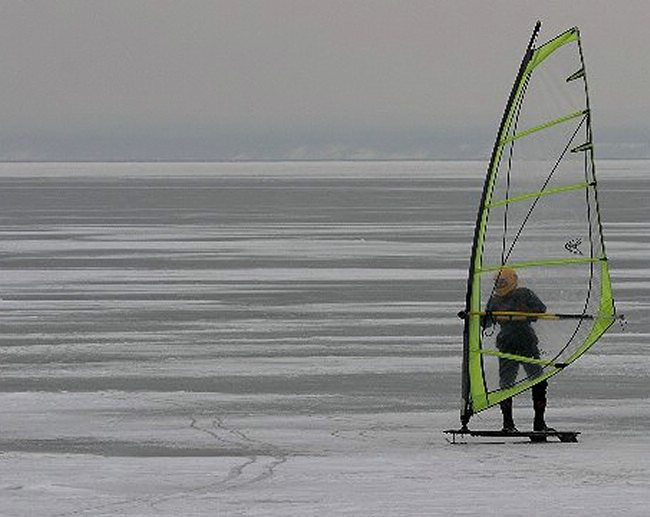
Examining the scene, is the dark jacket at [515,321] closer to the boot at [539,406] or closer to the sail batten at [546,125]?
the boot at [539,406]

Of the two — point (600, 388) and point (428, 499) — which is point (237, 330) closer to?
point (600, 388)

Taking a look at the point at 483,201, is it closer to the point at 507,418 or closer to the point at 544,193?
the point at 544,193

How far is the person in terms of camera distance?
12.8 meters

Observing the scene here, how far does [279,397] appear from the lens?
48.2 ft

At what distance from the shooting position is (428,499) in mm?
10039

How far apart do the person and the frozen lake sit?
0.57 meters

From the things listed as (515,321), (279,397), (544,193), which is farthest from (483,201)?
(279,397)

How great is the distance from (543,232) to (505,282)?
17.7 inches

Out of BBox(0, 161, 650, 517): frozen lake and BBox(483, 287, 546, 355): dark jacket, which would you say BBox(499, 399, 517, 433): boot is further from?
BBox(483, 287, 546, 355): dark jacket

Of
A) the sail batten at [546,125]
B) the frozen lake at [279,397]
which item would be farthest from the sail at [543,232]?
the frozen lake at [279,397]

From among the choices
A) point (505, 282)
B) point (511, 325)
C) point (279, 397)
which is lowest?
point (279, 397)

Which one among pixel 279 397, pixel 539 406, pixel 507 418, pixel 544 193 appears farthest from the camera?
pixel 279 397

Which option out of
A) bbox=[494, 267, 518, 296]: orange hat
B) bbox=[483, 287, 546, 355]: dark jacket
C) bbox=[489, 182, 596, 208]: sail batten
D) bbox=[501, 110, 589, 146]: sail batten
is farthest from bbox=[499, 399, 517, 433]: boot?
bbox=[501, 110, 589, 146]: sail batten

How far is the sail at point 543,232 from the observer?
12.8 metres
